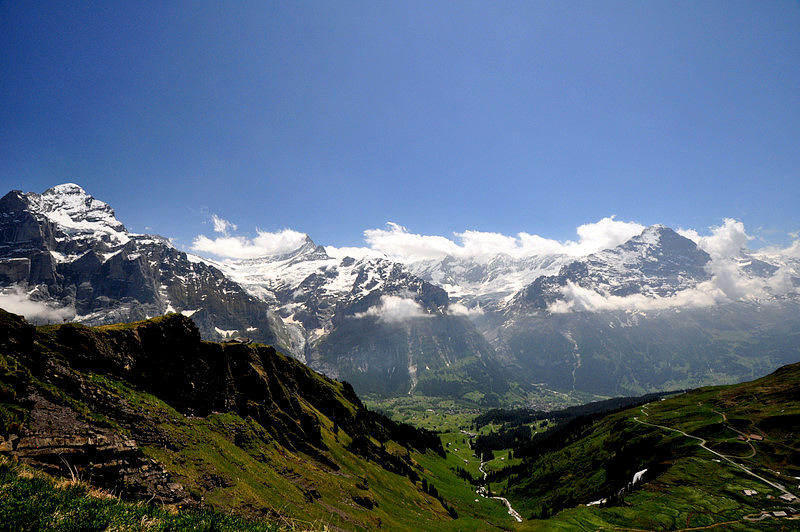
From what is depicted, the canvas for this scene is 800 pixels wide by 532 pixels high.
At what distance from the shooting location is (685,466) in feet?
351

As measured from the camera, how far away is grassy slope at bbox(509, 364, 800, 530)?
85.8 m

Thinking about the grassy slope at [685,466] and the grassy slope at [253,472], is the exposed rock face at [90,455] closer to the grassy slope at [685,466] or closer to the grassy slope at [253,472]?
the grassy slope at [253,472]

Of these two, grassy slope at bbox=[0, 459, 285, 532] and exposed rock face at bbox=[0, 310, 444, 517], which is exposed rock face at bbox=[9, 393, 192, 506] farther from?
grassy slope at bbox=[0, 459, 285, 532]

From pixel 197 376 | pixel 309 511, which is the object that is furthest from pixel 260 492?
pixel 197 376

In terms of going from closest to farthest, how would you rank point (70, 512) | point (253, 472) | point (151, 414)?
1. point (70, 512)
2. point (151, 414)
3. point (253, 472)

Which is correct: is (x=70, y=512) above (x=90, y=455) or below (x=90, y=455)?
above

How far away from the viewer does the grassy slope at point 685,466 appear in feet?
282

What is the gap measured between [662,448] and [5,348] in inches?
6956

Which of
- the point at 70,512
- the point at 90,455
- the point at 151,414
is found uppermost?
the point at 70,512

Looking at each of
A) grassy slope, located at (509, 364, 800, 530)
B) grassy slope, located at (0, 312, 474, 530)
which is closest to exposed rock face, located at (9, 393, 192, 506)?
grassy slope, located at (0, 312, 474, 530)

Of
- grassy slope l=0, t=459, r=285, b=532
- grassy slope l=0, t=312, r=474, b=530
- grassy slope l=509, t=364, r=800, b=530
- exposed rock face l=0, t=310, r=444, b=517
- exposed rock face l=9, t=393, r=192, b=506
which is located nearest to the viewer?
grassy slope l=0, t=459, r=285, b=532

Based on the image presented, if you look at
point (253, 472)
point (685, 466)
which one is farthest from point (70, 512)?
point (685, 466)

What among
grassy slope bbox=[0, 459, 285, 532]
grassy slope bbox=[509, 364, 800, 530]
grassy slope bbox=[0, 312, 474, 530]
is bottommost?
grassy slope bbox=[509, 364, 800, 530]

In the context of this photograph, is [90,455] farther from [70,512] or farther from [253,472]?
[253,472]
